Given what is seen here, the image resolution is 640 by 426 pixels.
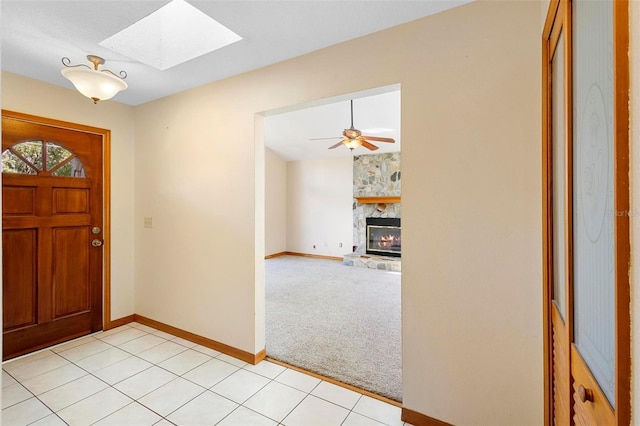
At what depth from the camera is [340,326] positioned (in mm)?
3348

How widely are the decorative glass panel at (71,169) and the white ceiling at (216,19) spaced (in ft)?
2.46

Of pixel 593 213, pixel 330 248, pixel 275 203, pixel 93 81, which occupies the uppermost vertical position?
pixel 93 81

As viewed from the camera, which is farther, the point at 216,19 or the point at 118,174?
the point at 118,174

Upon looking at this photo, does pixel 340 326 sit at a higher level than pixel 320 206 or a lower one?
lower

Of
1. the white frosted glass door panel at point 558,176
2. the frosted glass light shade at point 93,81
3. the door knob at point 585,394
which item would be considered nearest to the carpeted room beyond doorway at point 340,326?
the white frosted glass door panel at point 558,176

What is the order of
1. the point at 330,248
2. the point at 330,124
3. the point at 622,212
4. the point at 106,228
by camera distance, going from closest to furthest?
the point at 622,212 → the point at 106,228 → the point at 330,124 → the point at 330,248

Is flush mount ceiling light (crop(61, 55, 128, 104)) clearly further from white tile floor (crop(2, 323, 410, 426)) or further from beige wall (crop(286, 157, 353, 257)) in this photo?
beige wall (crop(286, 157, 353, 257))

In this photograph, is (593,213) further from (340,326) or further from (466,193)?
(340,326)

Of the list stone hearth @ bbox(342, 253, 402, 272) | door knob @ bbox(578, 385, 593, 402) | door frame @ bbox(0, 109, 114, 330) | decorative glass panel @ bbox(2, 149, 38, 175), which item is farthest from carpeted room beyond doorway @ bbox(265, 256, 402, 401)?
decorative glass panel @ bbox(2, 149, 38, 175)

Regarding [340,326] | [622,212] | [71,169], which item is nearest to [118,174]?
[71,169]

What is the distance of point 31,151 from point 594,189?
153 inches

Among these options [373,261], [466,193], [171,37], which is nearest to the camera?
[466,193]

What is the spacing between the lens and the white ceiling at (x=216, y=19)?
177 centimetres

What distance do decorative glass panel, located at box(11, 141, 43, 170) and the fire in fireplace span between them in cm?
571
